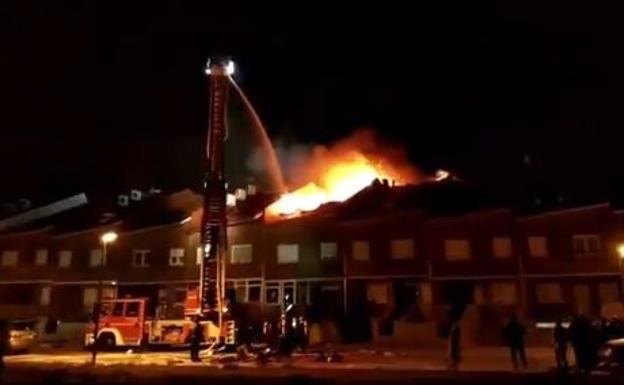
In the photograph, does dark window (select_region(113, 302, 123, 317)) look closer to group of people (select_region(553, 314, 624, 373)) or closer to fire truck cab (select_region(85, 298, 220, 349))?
fire truck cab (select_region(85, 298, 220, 349))

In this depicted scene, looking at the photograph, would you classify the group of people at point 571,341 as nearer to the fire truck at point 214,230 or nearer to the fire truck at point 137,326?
the fire truck at point 214,230

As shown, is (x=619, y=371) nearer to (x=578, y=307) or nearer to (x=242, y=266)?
(x=578, y=307)

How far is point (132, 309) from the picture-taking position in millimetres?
32688

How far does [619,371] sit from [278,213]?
110 ft

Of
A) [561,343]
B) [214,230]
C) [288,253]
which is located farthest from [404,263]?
[561,343]

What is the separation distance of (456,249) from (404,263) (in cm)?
352

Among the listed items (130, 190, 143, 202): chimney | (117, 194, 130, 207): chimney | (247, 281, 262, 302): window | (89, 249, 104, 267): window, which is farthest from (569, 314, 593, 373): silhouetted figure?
(130, 190, 143, 202): chimney

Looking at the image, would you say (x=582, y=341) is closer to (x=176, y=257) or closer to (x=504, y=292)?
(x=504, y=292)

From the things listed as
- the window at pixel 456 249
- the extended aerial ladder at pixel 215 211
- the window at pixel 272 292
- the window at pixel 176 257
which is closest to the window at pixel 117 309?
the extended aerial ladder at pixel 215 211

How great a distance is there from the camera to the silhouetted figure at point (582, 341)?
69.2 feet

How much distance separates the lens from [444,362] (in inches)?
1034

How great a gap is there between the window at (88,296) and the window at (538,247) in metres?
31.5

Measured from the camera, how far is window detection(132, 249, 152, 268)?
175 ft

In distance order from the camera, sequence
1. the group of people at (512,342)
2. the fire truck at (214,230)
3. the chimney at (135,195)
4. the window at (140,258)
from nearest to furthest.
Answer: the group of people at (512,342)
the fire truck at (214,230)
the window at (140,258)
the chimney at (135,195)
